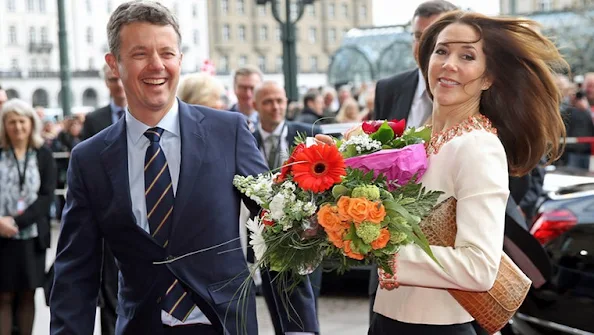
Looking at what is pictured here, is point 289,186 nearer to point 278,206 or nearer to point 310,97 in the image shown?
point 278,206

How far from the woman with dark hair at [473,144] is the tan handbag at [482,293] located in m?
0.06

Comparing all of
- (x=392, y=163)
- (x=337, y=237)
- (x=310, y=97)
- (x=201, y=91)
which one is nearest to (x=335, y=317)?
(x=201, y=91)

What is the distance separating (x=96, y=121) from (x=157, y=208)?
13.8ft

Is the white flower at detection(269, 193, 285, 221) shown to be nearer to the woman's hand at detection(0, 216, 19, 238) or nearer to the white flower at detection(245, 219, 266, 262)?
the white flower at detection(245, 219, 266, 262)

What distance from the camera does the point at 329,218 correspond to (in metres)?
2.83

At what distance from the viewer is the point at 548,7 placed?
8588 centimetres

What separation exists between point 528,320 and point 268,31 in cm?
10758

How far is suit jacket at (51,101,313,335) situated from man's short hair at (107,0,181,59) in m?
0.30

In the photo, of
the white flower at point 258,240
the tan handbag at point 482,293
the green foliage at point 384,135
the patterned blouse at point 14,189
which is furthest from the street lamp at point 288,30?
the white flower at point 258,240

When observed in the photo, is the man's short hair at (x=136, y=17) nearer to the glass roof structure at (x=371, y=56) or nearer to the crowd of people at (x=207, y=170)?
the crowd of people at (x=207, y=170)

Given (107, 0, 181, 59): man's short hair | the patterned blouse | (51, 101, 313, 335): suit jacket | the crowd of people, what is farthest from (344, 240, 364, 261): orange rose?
Result: the patterned blouse

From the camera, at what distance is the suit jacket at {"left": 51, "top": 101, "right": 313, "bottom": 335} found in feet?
10.6

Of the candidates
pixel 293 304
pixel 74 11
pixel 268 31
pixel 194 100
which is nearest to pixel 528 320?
pixel 194 100

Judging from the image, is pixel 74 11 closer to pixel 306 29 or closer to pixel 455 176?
pixel 306 29
